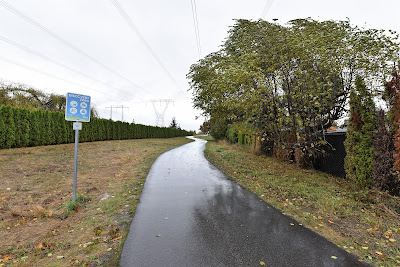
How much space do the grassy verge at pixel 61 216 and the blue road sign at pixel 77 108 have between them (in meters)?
1.92

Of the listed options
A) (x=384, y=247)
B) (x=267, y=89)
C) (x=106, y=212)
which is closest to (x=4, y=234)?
(x=106, y=212)

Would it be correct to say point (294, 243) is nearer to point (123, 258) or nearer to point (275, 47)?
point (123, 258)

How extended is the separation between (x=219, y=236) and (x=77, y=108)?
385cm

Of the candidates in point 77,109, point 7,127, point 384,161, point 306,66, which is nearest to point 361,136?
point 384,161

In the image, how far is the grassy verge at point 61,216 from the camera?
2.65 metres

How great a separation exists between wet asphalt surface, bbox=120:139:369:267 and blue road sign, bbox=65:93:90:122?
2.41 m

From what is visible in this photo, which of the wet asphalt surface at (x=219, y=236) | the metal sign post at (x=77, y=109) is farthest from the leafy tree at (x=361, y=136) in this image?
the metal sign post at (x=77, y=109)

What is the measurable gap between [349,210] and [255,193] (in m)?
2.09

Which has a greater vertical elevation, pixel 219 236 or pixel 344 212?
pixel 344 212

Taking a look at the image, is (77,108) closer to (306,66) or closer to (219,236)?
(219,236)

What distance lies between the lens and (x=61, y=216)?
12.8 ft

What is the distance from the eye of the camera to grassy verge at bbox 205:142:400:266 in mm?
2838

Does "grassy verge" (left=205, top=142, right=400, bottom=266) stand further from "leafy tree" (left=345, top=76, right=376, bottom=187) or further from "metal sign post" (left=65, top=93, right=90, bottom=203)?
"metal sign post" (left=65, top=93, right=90, bottom=203)

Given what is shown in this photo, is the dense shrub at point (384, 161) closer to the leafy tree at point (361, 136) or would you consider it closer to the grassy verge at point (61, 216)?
the leafy tree at point (361, 136)
